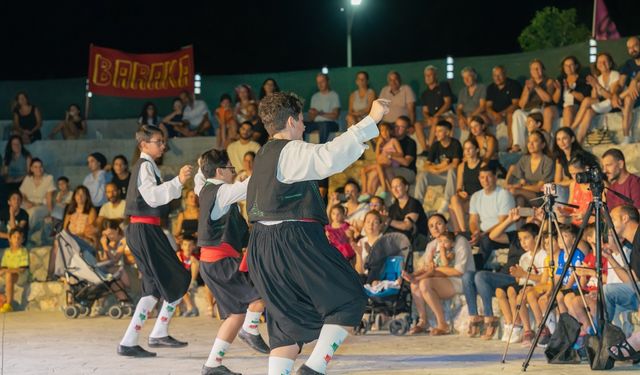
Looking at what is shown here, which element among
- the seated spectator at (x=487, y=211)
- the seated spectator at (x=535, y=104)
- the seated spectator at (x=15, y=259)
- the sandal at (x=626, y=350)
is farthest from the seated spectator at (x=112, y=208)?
the sandal at (x=626, y=350)

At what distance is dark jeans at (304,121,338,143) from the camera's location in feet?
50.1

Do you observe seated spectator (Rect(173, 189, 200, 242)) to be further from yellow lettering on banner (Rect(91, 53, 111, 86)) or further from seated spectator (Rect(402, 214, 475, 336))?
yellow lettering on banner (Rect(91, 53, 111, 86))

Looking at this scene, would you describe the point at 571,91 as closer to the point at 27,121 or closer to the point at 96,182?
the point at 96,182

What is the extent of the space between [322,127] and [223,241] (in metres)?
7.01

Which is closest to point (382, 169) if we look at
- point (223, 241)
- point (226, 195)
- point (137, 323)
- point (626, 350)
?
point (137, 323)

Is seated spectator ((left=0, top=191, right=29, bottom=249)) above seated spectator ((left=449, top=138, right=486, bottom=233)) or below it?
below

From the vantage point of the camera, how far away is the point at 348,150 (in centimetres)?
573

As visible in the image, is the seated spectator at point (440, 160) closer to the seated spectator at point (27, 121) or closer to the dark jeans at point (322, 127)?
the dark jeans at point (322, 127)

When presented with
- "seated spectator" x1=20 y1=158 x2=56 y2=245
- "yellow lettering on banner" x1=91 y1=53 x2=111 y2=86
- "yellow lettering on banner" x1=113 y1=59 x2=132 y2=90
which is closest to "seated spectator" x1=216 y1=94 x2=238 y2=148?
"seated spectator" x1=20 y1=158 x2=56 y2=245

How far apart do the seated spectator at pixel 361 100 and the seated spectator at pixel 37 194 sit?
13.8ft

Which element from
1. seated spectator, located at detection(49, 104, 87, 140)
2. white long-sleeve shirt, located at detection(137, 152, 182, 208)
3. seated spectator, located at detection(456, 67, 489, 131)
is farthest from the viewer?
seated spectator, located at detection(49, 104, 87, 140)

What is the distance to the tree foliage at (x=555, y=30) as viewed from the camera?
34.3 m

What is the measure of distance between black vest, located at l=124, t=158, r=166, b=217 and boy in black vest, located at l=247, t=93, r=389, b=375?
2.92 meters

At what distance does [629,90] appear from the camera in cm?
1258
